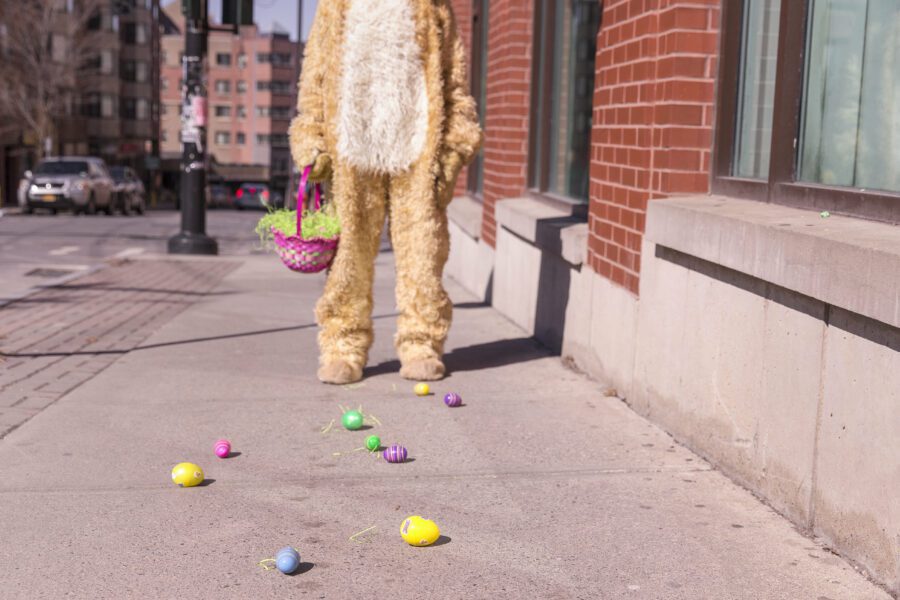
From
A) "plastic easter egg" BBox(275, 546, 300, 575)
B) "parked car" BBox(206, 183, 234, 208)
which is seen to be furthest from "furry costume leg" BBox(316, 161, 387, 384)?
"parked car" BBox(206, 183, 234, 208)

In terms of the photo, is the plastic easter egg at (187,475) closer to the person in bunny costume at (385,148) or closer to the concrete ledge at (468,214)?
the person in bunny costume at (385,148)

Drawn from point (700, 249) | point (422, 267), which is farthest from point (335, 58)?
point (700, 249)

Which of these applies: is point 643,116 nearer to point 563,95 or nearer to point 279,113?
point 563,95

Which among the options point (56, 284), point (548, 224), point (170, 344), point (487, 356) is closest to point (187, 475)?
point (487, 356)

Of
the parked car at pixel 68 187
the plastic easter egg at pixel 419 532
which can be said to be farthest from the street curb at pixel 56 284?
the parked car at pixel 68 187

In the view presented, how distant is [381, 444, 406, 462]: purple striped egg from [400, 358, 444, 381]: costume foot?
5.29 ft

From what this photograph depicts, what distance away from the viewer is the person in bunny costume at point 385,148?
5906 millimetres

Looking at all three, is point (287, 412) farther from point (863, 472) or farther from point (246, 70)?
point (246, 70)

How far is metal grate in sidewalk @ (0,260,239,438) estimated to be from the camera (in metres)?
5.90

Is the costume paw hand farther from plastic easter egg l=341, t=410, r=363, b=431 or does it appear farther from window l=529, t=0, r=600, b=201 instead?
window l=529, t=0, r=600, b=201

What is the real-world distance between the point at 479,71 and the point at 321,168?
257 inches

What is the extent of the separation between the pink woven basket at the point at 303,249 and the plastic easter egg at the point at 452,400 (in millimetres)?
1019

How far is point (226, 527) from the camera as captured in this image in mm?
3715

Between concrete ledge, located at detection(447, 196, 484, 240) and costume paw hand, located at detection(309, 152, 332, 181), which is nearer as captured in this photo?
costume paw hand, located at detection(309, 152, 332, 181)
